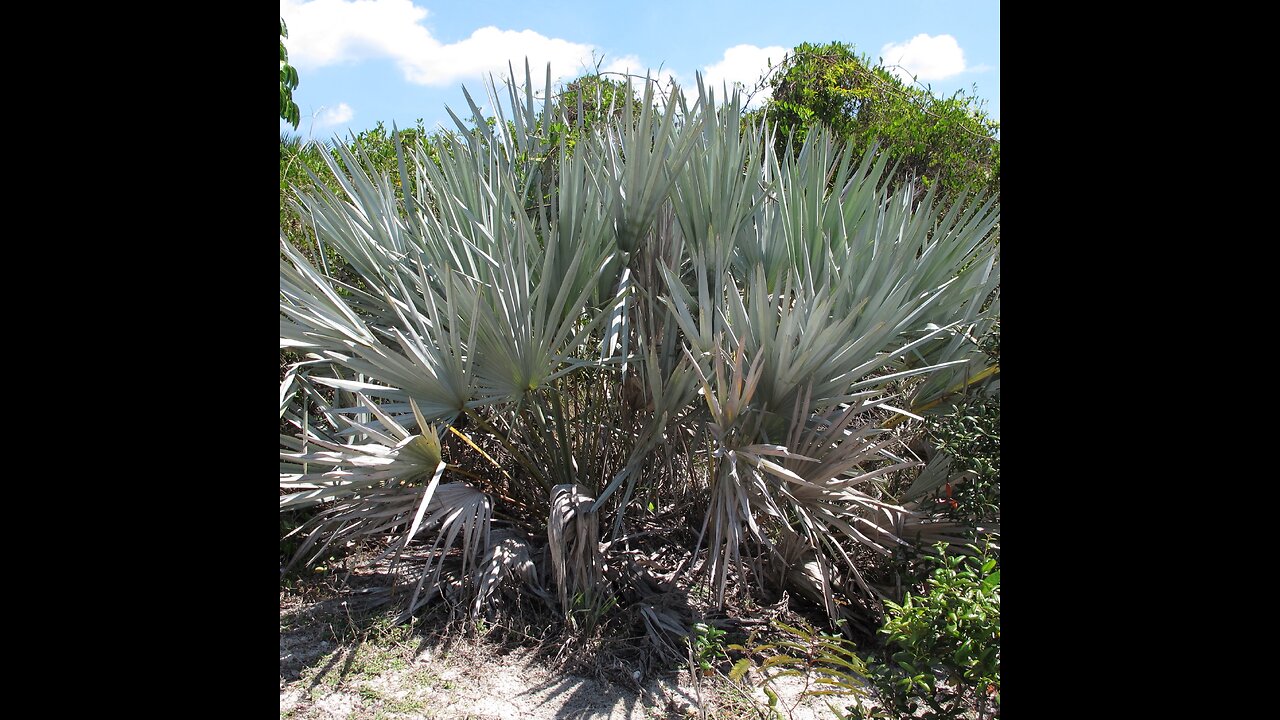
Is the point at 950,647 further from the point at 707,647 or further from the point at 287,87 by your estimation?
the point at 287,87

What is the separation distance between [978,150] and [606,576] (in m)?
6.50

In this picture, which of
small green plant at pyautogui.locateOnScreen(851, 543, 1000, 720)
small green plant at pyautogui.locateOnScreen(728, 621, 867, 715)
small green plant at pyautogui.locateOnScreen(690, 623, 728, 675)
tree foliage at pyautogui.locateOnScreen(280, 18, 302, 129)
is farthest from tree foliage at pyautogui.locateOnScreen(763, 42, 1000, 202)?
small green plant at pyautogui.locateOnScreen(851, 543, 1000, 720)

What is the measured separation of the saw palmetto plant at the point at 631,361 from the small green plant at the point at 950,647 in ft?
1.41

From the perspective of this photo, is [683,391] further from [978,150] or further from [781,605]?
[978,150]

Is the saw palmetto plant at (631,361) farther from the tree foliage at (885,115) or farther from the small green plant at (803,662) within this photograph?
the tree foliage at (885,115)

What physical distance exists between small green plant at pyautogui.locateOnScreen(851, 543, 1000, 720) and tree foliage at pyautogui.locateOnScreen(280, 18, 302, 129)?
4.95 m

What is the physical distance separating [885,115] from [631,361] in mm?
6303

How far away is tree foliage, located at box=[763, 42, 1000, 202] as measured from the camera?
25.3 ft

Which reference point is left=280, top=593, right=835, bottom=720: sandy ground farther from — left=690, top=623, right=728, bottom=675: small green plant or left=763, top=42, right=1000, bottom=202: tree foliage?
left=763, top=42, right=1000, bottom=202: tree foliage

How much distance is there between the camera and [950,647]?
2.10 meters

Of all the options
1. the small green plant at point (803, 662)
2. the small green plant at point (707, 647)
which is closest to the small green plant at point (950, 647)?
the small green plant at point (803, 662)

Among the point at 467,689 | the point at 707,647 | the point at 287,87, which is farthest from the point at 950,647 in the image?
the point at 287,87
